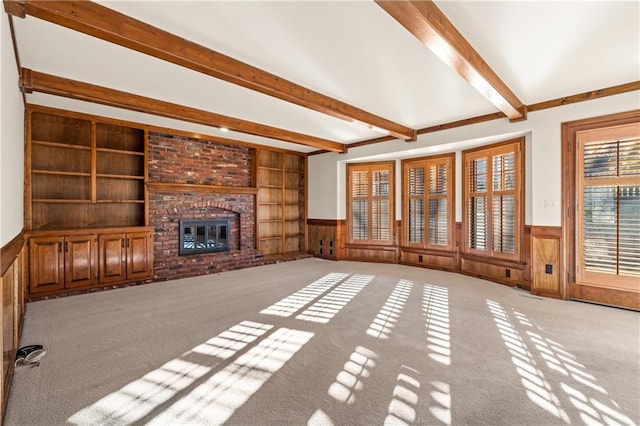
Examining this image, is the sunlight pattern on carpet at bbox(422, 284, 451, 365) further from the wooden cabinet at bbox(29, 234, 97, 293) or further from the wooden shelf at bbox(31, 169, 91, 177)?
the wooden shelf at bbox(31, 169, 91, 177)

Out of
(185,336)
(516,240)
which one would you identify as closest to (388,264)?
(516,240)

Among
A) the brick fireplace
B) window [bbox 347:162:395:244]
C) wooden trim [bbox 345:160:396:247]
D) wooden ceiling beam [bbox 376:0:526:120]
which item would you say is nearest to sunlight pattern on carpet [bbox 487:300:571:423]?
wooden ceiling beam [bbox 376:0:526:120]

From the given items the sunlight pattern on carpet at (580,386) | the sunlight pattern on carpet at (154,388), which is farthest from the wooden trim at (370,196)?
the sunlight pattern on carpet at (154,388)

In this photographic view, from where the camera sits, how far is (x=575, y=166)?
4.21m

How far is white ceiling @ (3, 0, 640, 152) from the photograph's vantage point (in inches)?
94.7

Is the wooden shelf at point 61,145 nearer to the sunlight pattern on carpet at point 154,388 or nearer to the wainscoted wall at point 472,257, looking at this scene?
the sunlight pattern on carpet at point 154,388

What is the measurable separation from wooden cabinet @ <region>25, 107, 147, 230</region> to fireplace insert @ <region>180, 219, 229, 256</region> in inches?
32.5

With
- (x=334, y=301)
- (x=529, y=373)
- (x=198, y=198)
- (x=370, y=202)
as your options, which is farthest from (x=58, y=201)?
(x=529, y=373)

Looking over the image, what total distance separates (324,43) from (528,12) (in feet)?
5.31

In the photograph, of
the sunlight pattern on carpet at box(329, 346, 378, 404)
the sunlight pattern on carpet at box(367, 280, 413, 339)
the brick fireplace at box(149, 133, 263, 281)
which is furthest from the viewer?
the brick fireplace at box(149, 133, 263, 281)

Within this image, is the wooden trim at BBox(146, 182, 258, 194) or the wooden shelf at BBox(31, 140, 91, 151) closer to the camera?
the wooden shelf at BBox(31, 140, 91, 151)

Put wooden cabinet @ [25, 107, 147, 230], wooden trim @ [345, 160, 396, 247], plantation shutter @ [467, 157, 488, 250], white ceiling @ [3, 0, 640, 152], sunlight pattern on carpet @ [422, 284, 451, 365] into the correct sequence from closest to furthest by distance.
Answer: white ceiling @ [3, 0, 640, 152], sunlight pattern on carpet @ [422, 284, 451, 365], wooden cabinet @ [25, 107, 147, 230], plantation shutter @ [467, 157, 488, 250], wooden trim @ [345, 160, 396, 247]

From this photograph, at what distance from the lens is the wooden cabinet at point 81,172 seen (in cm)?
471

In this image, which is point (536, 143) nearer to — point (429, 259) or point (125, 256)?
point (429, 259)
